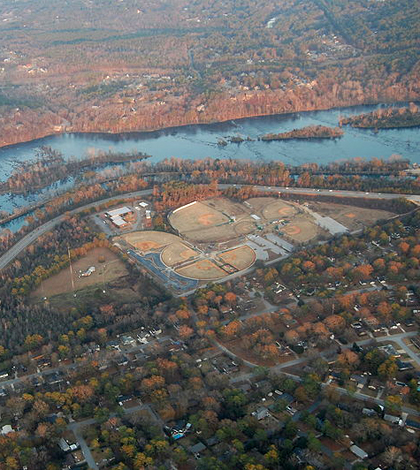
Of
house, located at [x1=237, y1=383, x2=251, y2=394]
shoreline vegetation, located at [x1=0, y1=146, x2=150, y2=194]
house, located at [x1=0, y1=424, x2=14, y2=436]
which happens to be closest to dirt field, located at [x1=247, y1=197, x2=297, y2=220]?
shoreline vegetation, located at [x1=0, y1=146, x2=150, y2=194]

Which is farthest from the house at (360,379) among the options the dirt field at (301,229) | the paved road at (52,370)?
the dirt field at (301,229)

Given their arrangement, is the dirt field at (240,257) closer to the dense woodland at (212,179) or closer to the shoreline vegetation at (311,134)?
the dense woodland at (212,179)

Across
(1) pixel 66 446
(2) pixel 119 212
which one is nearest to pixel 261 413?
(1) pixel 66 446

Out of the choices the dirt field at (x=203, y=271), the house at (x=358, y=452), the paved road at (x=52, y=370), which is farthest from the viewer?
the dirt field at (x=203, y=271)

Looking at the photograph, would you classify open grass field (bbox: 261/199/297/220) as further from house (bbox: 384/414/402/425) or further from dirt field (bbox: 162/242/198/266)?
house (bbox: 384/414/402/425)

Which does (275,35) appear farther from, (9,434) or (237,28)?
(9,434)

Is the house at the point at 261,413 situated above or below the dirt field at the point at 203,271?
below

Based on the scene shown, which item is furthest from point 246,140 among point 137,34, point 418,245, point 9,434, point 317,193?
point 137,34

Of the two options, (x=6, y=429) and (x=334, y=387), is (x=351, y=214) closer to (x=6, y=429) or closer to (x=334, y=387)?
(x=334, y=387)
